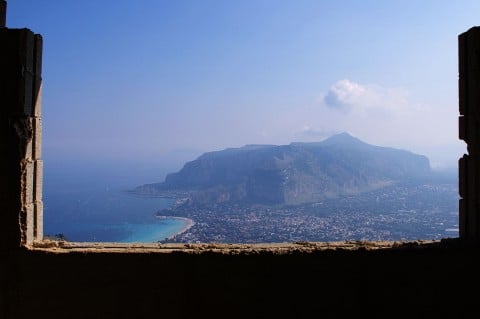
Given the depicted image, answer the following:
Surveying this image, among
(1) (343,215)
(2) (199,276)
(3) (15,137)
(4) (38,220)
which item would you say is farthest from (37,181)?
(1) (343,215)

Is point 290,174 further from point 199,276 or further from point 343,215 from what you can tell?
point 199,276

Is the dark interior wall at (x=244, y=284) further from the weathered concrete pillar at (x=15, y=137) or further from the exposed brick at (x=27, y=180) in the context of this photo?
the exposed brick at (x=27, y=180)

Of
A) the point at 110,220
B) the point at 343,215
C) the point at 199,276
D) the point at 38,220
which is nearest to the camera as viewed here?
the point at 199,276

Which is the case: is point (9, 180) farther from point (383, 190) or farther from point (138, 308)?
point (383, 190)

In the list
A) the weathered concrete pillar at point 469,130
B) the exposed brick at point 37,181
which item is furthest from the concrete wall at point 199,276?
the weathered concrete pillar at point 469,130

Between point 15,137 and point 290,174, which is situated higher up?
point 290,174

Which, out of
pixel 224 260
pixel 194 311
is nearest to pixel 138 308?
pixel 194 311
